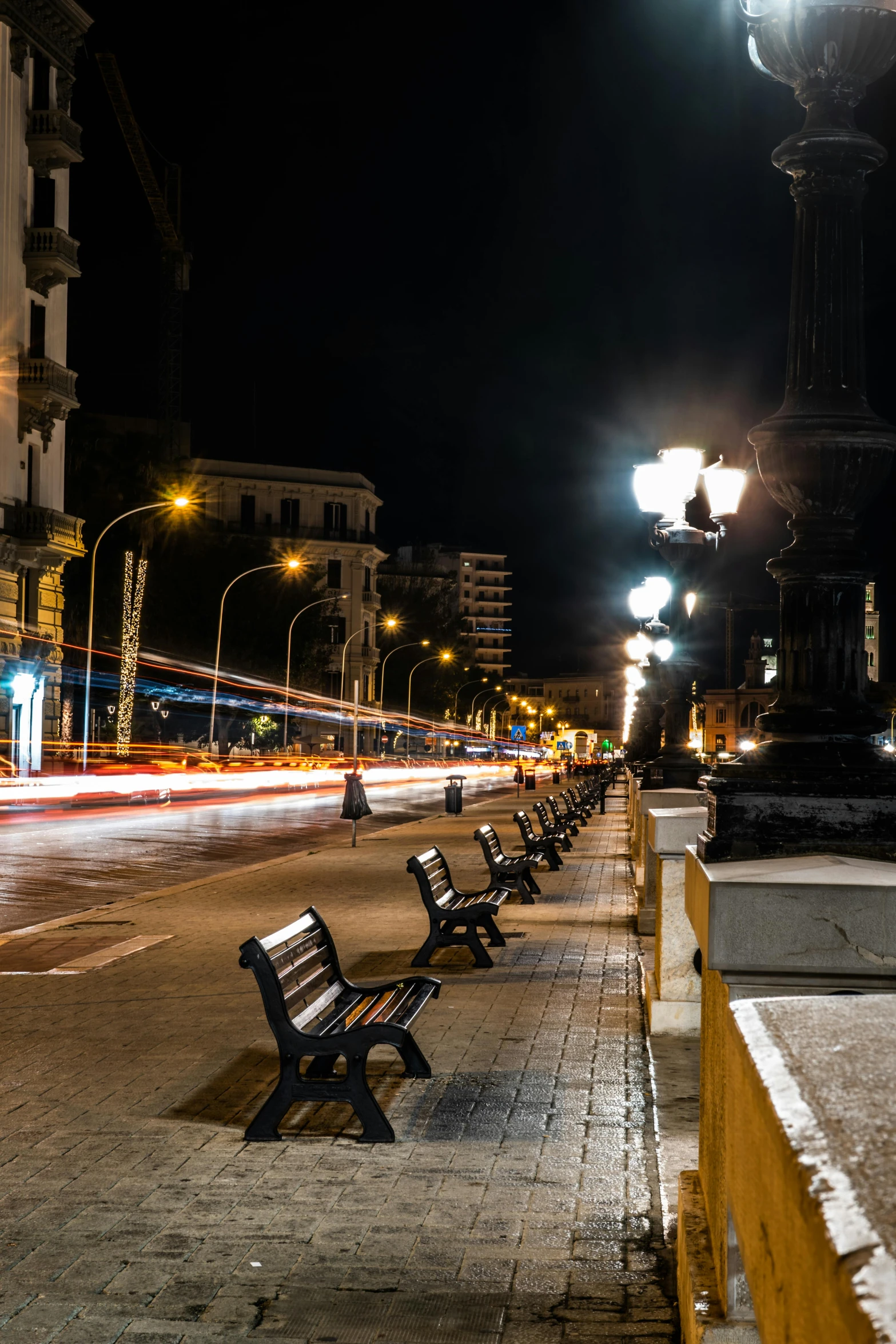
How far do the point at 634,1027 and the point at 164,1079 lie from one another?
8.92 ft

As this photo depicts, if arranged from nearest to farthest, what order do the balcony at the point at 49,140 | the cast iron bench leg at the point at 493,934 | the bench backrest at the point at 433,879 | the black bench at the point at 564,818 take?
the bench backrest at the point at 433,879 < the cast iron bench leg at the point at 493,934 < the black bench at the point at 564,818 < the balcony at the point at 49,140

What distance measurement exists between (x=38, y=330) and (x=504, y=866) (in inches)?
1489

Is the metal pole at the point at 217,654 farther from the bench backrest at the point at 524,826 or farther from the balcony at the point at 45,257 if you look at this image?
the bench backrest at the point at 524,826

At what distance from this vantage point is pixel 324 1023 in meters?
6.54

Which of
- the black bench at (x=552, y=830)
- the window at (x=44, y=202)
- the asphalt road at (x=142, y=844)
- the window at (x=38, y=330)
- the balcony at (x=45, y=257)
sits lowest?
the asphalt road at (x=142, y=844)

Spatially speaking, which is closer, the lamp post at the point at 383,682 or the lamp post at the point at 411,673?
the lamp post at the point at 383,682

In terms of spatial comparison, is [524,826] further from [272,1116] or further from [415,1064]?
[272,1116]

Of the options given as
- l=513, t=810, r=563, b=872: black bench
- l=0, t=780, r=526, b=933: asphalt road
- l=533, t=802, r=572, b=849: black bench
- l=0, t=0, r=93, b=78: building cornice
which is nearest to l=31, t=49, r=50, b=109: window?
l=0, t=0, r=93, b=78: building cornice

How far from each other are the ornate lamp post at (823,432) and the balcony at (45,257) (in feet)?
146

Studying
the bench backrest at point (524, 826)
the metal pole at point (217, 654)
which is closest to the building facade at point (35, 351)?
the metal pole at point (217, 654)

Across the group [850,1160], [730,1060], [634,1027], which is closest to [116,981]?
[634,1027]

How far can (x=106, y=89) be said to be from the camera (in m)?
106

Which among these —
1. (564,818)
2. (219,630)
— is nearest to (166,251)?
(219,630)

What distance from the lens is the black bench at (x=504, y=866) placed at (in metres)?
13.8
